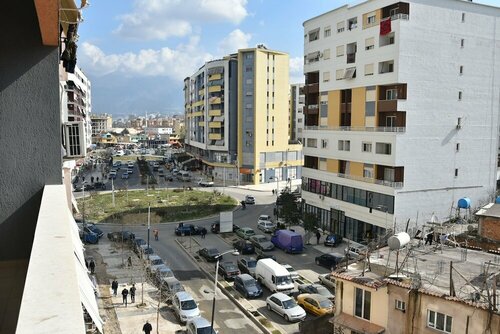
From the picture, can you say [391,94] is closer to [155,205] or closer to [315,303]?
[315,303]

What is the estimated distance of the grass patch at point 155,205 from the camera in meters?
40.3

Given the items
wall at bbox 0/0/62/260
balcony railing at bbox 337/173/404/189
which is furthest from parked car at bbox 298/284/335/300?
wall at bbox 0/0/62/260

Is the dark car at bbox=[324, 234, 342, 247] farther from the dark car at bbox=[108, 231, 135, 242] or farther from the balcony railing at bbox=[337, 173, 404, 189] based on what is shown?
the dark car at bbox=[108, 231, 135, 242]

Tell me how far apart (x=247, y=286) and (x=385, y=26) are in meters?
18.4

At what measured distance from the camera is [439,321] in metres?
12.8

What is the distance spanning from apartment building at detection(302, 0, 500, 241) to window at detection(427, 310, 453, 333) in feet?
52.5

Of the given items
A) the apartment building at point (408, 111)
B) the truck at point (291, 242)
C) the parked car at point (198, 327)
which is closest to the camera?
the parked car at point (198, 327)

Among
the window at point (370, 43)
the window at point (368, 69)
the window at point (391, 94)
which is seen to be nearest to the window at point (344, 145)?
the window at point (391, 94)

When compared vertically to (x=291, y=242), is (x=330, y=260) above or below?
below

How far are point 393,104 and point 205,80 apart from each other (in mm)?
43162

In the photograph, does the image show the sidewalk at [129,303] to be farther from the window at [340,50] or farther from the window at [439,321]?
the window at [340,50]

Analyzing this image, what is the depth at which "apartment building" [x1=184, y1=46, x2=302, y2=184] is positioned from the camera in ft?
199

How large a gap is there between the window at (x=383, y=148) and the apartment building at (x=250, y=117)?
3157 centimetres

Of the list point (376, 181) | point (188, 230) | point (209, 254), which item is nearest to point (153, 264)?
point (209, 254)
